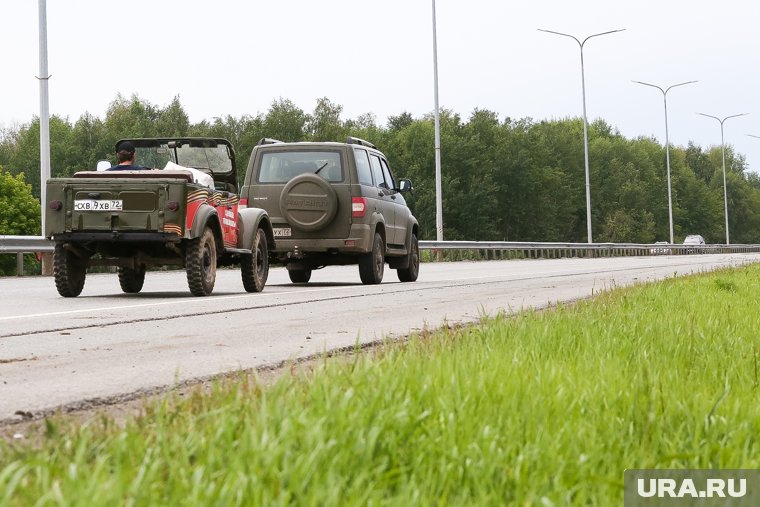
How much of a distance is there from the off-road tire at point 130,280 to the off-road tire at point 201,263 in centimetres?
157

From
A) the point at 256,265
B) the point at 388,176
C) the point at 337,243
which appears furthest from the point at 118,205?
the point at 388,176

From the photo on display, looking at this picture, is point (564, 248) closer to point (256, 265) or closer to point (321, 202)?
point (321, 202)

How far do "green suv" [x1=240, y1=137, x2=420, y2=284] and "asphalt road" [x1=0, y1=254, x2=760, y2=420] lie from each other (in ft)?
4.75

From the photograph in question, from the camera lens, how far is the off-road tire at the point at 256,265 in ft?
48.1

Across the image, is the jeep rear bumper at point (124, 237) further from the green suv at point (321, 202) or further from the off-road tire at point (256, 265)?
the green suv at point (321, 202)

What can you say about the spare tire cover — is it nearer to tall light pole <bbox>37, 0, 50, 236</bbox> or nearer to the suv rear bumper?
the suv rear bumper

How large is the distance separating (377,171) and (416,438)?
15.3 meters

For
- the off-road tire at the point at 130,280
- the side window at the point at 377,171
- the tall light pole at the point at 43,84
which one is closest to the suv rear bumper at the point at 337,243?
the side window at the point at 377,171

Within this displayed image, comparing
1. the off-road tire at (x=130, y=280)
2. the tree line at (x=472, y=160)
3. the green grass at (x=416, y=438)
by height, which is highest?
the tree line at (x=472, y=160)

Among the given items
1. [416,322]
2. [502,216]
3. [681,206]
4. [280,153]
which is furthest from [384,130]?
[416,322]

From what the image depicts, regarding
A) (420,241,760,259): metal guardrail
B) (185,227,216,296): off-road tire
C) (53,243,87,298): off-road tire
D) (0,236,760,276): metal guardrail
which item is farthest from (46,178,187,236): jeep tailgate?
(420,241,760,259): metal guardrail

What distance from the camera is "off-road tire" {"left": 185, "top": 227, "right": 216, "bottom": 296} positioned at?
42.4ft

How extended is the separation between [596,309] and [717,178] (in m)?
153

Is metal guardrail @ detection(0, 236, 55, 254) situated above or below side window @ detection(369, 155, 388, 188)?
below
